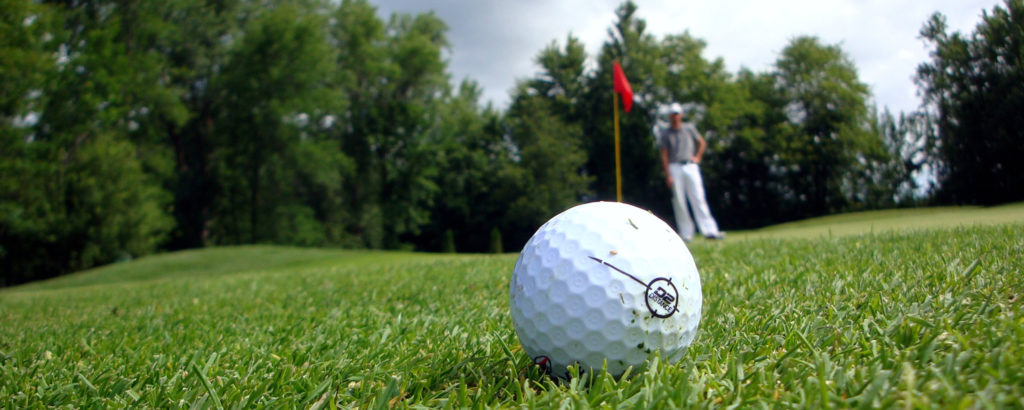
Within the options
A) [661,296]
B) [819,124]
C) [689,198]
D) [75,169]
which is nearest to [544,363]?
[661,296]

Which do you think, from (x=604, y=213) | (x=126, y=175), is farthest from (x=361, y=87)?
(x=604, y=213)

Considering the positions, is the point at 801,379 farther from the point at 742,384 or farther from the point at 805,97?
the point at 805,97

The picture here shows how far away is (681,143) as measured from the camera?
8859 millimetres

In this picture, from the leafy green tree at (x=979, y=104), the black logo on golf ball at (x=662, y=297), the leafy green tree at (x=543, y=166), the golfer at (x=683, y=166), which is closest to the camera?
the black logo on golf ball at (x=662, y=297)

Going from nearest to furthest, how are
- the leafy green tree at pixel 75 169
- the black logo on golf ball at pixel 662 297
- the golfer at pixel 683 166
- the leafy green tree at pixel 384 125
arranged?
the black logo on golf ball at pixel 662 297 < the golfer at pixel 683 166 < the leafy green tree at pixel 75 169 < the leafy green tree at pixel 384 125

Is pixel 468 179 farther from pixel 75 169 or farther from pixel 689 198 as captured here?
pixel 689 198

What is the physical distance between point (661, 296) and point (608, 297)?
16 cm

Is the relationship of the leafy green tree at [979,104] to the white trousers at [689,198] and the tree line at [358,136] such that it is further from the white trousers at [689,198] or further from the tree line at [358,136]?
the white trousers at [689,198]

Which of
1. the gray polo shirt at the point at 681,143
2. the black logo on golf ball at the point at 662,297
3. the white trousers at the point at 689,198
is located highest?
the gray polo shirt at the point at 681,143

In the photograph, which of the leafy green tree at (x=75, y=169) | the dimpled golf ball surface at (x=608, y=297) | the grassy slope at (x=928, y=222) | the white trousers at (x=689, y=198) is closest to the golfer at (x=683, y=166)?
the white trousers at (x=689, y=198)

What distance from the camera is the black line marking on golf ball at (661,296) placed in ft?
5.94

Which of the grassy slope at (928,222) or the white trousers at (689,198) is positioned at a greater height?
the white trousers at (689,198)

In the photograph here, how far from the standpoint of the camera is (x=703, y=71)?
3616cm

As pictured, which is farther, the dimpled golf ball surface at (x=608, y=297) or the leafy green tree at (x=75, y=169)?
the leafy green tree at (x=75, y=169)
